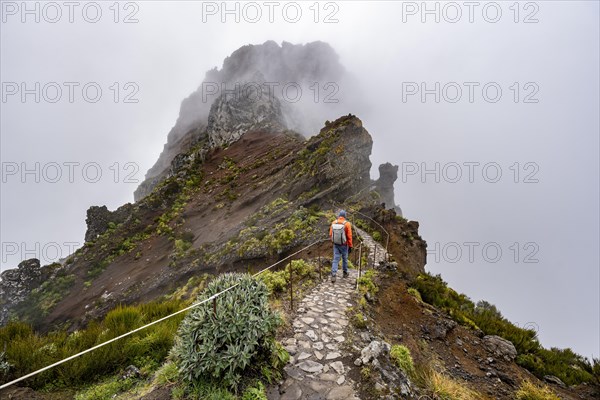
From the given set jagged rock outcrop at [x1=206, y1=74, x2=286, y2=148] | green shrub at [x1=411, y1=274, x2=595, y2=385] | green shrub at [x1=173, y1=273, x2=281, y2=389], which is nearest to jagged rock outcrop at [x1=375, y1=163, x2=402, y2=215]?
jagged rock outcrop at [x1=206, y1=74, x2=286, y2=148]

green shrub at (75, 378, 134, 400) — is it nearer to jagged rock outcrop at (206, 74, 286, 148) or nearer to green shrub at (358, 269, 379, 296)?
green shrub at (358, 269, 379, 296)

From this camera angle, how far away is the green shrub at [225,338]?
12.9 feet

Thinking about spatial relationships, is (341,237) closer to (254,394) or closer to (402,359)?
(402,359)

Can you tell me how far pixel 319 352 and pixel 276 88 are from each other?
→ 67.3 m

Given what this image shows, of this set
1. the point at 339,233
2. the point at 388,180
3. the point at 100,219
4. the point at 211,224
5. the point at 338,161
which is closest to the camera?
the point at 339,233

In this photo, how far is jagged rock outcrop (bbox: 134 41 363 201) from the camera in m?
56.3

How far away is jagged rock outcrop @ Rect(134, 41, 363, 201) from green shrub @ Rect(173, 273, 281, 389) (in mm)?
43932

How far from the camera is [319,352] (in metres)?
5.20

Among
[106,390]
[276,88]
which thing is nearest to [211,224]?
[106,390]

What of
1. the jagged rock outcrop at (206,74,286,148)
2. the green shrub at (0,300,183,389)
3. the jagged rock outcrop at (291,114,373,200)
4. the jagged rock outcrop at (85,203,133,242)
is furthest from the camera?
the jagged rock outcrop at (206,74,286,148)

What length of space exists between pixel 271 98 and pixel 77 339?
45713 mm

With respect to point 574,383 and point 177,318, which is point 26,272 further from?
point 574,383

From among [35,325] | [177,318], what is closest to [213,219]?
[35,325]

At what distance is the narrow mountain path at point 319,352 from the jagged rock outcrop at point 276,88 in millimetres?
41752
